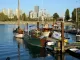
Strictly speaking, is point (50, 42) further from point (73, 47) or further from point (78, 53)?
point (78, 53)

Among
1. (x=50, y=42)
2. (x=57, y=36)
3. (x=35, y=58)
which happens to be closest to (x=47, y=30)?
(x=57, y=36)

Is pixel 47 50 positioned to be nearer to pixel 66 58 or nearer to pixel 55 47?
pixel 55 47

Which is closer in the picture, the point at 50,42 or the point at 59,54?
the point at 59,54

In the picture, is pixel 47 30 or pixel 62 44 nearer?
pixel 62 44

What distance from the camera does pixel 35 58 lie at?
3638cm

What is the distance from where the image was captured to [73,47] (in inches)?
1561

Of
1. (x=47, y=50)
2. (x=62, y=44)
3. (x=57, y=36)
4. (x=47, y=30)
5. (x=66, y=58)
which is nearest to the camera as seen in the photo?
(x=66, y=58)

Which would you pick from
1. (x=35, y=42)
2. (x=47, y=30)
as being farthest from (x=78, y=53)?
(x=47, y=30)

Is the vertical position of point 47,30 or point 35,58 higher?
point 47,30

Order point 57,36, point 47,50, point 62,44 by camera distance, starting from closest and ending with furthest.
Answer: point 62,44
point 47,50
point 57,36

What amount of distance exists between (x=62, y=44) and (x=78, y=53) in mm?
3755

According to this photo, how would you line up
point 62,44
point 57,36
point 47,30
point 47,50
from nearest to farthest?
point 62,44 < point 47,50 < point 57,36 < point 47,30

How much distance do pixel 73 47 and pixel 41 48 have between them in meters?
7.30

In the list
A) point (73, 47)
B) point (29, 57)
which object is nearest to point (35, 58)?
point (29, 57)
